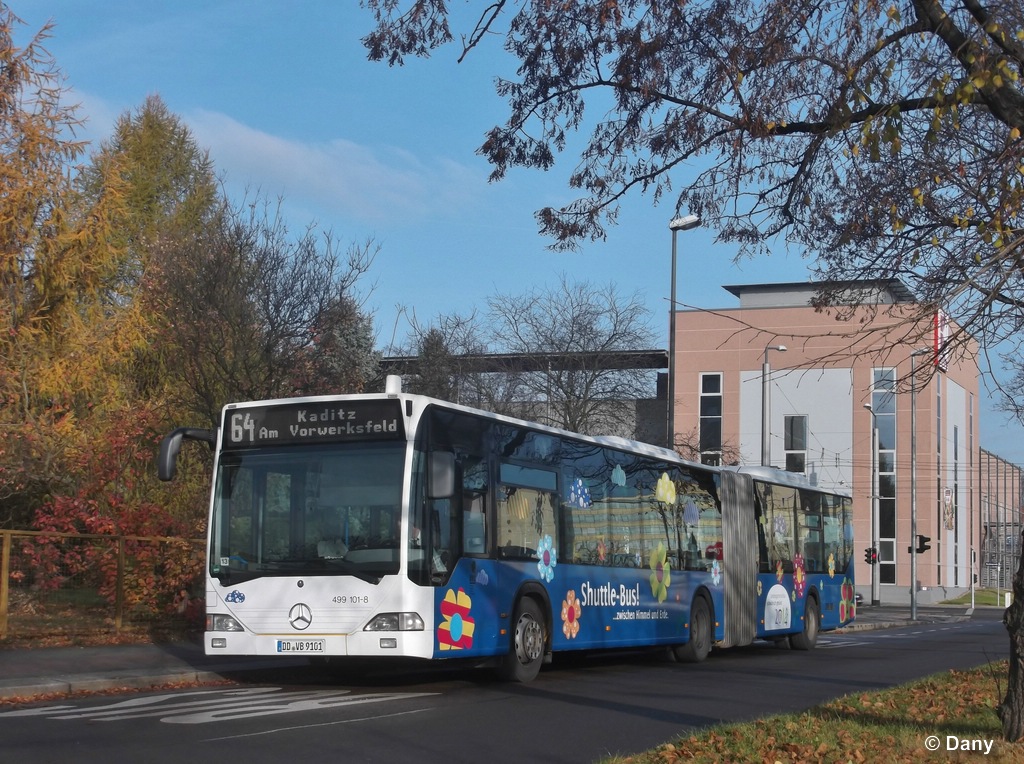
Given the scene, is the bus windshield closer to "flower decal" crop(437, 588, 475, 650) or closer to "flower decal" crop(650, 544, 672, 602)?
"flower decal" crop(437, 588, 475, 650)

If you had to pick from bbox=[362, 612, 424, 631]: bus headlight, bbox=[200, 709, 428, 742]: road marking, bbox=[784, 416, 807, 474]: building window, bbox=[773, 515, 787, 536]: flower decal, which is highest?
bbox=[784, 416, 807, 474]: building window

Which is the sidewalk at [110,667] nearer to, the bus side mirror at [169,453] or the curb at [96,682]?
the curb at [96,682]

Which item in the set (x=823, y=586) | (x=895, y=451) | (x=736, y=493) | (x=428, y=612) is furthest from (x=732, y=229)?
(x=895, y=451)

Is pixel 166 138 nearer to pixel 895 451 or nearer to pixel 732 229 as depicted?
pixel 895 451

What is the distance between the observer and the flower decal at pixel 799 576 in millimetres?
24359

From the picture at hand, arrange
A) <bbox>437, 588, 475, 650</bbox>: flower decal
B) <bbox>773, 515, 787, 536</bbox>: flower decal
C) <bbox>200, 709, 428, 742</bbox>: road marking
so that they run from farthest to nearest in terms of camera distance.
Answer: <bbox>773, 515, 787, 536</bbox>: flower decal, <bbox>437, 588, 475, 650</bbox>: flower decal, <bbox>200, 709, 428, 742</bbox>: road marking

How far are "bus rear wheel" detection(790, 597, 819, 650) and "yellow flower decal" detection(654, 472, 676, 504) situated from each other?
6444mm

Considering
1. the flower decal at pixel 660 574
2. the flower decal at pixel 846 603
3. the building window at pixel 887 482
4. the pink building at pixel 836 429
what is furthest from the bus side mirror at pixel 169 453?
the building window at pixel 887 482

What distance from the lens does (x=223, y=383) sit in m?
22.3

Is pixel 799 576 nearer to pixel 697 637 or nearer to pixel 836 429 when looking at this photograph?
pixel 697 637

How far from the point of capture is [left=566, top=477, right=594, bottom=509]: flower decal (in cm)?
1646

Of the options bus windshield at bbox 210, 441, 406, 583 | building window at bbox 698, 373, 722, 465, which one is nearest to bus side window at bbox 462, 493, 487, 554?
bus windshield at bbox 210, 441, 406, 583

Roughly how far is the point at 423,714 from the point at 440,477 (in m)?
2.67

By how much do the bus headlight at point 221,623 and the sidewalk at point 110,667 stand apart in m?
1.29
